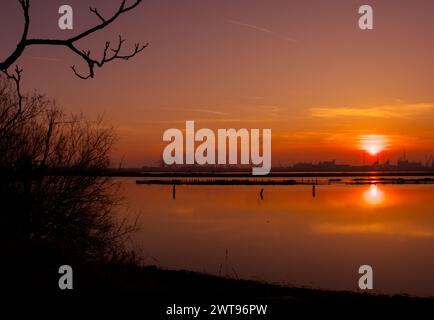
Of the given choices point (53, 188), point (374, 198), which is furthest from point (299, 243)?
A: point (374, 198)

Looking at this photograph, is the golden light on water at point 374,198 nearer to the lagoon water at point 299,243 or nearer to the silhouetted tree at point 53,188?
the lagoon water at point 299,243

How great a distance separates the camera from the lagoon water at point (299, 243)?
29.1 meters

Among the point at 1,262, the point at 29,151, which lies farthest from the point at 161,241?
the point at 1,262

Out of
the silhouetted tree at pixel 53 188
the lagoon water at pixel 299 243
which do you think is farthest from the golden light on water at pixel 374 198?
the silhouetted tree at pixel 53 188

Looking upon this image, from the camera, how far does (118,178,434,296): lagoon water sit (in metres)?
29.1

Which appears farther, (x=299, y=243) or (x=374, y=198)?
(x=374, y=198)

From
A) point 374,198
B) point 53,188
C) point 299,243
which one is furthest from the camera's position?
point 374,198

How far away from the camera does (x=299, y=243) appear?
1619 inches

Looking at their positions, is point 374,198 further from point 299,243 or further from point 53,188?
point 53,188

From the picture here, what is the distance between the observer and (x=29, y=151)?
20.6m

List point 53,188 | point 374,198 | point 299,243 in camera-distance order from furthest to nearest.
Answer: point 374,198, point 299,243, point 53,188

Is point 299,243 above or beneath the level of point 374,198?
beneath
